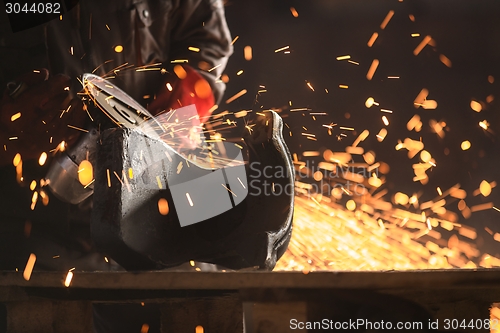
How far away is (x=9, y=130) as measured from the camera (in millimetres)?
1892

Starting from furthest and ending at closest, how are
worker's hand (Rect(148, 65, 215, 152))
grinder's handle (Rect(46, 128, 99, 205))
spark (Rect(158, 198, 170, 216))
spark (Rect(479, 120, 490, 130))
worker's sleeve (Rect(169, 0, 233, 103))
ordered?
1. spark (Rect(479, 120, 490, 130))
2. worker's sleeve (Rect(169, 0, 233, 103))
3. worker's hand (Rect(148, 65, 215, 152))
4. grinder's handle (Rect(46, 128, 99, 205))
5. spark (Rect(158, 198, 170, 216))

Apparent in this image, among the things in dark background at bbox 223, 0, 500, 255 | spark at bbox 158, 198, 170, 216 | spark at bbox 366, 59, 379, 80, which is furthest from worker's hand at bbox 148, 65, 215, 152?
spark at bbox 366, 59, 379, 80

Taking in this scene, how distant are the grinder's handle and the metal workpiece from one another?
383mm

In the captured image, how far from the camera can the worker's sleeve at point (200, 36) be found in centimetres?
271

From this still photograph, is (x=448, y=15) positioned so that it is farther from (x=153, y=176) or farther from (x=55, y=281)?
(x=55, y=281)

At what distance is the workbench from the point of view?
97cm

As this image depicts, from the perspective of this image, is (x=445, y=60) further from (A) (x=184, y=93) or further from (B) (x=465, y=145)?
(A) (x=184, y=93)

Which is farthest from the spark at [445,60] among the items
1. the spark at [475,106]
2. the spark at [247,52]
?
the spark at [247,52]

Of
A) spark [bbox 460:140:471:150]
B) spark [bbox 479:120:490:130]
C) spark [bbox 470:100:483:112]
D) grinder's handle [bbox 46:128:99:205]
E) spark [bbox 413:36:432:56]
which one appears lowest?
spark [bbox 460:140:471:150]

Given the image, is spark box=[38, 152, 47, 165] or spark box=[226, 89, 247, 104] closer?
spark box=[38, 152, 47, 165]

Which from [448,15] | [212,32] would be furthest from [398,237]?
[212,32]

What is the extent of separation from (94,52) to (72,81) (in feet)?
1.20

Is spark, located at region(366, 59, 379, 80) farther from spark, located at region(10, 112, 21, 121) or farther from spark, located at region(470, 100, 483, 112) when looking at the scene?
spark, located at region(10, 112, 21, 121)

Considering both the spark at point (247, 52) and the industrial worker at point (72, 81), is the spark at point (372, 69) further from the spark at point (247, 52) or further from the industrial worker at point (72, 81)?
the industrial worker at point (72, 81)
